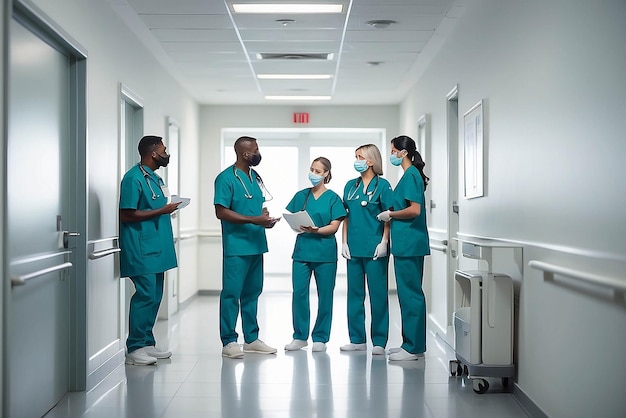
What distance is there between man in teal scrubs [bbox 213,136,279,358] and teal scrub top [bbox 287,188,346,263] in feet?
1.06

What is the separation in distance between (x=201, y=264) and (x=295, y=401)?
5.68m

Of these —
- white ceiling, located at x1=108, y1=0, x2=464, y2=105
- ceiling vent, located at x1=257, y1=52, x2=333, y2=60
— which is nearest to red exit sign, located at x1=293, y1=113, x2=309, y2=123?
white ceiling, located at x1=108, y1=0, x2=464, y2=105

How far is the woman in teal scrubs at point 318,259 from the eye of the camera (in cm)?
516

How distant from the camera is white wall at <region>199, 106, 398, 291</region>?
9.27m

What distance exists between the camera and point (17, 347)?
3152mm

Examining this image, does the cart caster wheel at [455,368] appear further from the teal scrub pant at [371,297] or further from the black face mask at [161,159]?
the black face mask at [161,159]

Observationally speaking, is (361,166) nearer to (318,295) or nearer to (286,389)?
(318,295)

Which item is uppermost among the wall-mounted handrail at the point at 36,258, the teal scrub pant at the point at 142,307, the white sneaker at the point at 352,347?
the wall-mounted handrail at the point at 36,258

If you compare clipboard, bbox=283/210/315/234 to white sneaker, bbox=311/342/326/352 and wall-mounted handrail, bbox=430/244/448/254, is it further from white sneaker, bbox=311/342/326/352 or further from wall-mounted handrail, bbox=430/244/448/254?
wall-mounted handrail, bbox=430/244/448/254

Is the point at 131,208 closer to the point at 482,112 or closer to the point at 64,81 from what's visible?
the point at 64,81

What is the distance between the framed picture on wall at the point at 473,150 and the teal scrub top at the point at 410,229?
351 mm

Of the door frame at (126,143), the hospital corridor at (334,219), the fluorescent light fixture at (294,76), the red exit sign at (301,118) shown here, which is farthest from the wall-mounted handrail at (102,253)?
the red exit sign at (301,118)

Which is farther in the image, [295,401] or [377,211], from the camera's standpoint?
[377,211]

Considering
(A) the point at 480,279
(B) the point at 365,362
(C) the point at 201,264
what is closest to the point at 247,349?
(B) the point at 365,362
